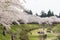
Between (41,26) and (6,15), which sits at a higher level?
(6,15)

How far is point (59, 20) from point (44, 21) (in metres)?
6.03

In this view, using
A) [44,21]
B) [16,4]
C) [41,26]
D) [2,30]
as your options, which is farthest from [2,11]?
[41,26]

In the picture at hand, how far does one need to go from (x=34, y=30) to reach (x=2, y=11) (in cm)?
3694

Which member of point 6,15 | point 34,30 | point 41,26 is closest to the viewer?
point 6,15

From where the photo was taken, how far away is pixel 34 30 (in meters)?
52.2

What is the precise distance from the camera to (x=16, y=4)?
16781 mm

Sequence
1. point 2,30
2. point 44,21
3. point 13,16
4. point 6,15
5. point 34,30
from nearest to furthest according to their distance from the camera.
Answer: point 6,15, point 13,16, point 2,30, point 44,21, point 34,30

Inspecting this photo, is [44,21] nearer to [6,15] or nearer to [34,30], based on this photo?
[34,30]

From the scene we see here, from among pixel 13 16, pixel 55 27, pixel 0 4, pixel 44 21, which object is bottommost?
pixel 55 27

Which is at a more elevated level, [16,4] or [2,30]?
[16,4]

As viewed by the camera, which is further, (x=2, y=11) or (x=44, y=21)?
(x=44, y=21)

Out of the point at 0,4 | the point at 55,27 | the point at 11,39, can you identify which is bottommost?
the point at 55,27

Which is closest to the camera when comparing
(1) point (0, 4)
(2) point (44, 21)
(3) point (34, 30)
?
(1) point (0, 4)

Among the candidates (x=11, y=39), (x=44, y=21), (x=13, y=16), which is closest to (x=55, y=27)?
(x=44, y=21)
